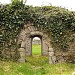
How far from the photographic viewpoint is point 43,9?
1387cm

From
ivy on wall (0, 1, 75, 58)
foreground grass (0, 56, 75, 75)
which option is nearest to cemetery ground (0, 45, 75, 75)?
foreground grass (0, 56, 75, 75)

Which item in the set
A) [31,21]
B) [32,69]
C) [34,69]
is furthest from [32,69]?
[31,21]

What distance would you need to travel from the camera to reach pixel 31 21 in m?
13.5

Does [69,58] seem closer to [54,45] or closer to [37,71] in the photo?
[54,45]

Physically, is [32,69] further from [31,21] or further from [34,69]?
[31,21]

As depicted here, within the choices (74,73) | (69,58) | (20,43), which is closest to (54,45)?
Result: (69,58)

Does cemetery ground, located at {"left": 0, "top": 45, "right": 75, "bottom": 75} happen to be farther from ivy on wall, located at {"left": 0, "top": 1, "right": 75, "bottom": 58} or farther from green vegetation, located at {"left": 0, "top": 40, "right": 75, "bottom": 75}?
ivy on wall, located at {"left": 0, "top": 1, "right": 75, "bottom": 58}

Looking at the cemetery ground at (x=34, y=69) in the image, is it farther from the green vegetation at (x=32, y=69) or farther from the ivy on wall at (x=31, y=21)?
the ivy on wall at (x=31, y=21)

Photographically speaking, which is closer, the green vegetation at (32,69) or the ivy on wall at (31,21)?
the green vegetation at (32,69)

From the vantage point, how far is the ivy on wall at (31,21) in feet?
43.4

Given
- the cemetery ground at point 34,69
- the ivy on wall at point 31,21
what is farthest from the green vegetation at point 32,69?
the ivy on wall at point 31,21

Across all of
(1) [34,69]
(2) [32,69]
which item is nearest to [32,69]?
(2) [32,69]

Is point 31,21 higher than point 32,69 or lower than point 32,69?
higher

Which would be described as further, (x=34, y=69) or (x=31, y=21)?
(x=31, y=21)
